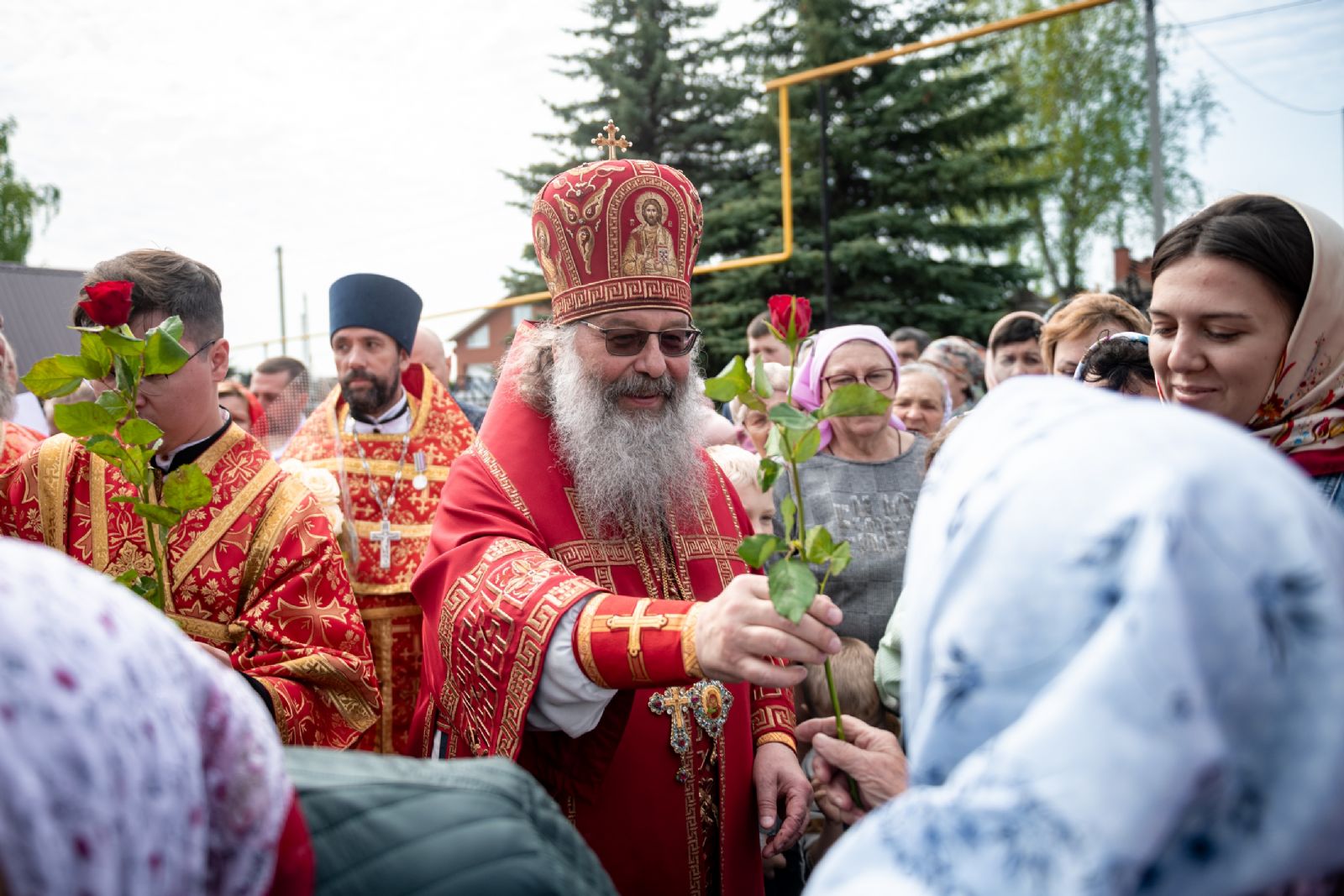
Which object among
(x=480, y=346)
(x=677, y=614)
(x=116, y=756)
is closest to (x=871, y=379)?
(x=677, y=614)

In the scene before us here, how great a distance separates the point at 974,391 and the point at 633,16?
62.2 feet

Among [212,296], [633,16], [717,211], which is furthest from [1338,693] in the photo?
[633,16]

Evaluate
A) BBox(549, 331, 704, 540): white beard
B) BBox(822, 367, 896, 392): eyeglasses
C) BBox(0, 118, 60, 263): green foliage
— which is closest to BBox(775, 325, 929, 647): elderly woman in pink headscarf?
BBox(822, 367, 896, 392): eyeglasses

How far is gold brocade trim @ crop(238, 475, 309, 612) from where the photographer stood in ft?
8.32

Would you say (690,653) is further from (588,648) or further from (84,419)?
(84,419)

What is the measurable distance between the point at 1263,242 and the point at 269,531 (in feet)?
7.79

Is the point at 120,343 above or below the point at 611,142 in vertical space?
below

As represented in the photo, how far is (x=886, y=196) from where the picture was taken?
19906mm

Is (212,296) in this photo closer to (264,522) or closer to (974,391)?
(264,522)

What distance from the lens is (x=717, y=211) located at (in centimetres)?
1980

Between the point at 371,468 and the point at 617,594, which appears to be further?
the point at 371,468

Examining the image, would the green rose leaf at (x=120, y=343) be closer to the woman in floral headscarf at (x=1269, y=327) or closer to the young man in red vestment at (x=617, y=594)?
the young man in red vestment at (x=617, y=594)

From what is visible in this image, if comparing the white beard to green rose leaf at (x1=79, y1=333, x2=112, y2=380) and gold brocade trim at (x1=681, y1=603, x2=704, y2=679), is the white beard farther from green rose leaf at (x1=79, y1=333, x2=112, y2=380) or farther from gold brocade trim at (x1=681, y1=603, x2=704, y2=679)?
green rose leaf at (x1=79, y1=333, x2=112, y2=380)

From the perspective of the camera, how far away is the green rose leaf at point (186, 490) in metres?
2.14
